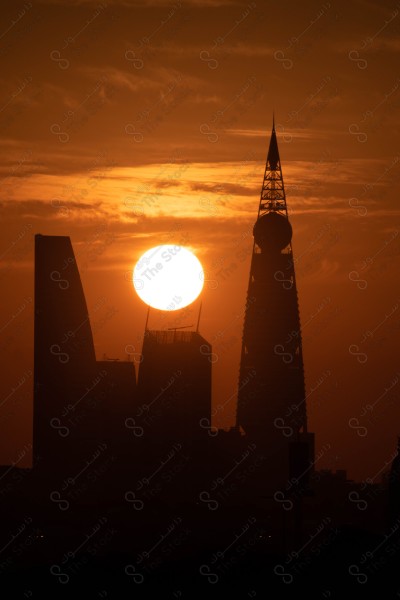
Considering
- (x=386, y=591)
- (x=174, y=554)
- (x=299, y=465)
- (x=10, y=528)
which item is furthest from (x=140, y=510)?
(x=386, y=591)

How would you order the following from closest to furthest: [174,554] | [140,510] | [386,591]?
1. [386,591]
2. [174,554]
3. [140,510]

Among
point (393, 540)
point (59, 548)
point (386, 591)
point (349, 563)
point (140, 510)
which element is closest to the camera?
point (386, 591)

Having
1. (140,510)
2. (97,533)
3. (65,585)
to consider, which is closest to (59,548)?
(97,533)

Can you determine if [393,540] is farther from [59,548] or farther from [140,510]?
[140,510]

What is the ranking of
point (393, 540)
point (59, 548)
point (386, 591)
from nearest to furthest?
point (386, 591) → point (393, 540) → point (59, 548)

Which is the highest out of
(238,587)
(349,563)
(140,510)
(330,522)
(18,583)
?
(330,522)

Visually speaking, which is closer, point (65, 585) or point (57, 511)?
point (65, 585)

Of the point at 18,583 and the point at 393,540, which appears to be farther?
the point at 393,540

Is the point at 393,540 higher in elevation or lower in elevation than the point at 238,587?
higher

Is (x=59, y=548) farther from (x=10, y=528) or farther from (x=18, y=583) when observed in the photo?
(x=18, y=583)
